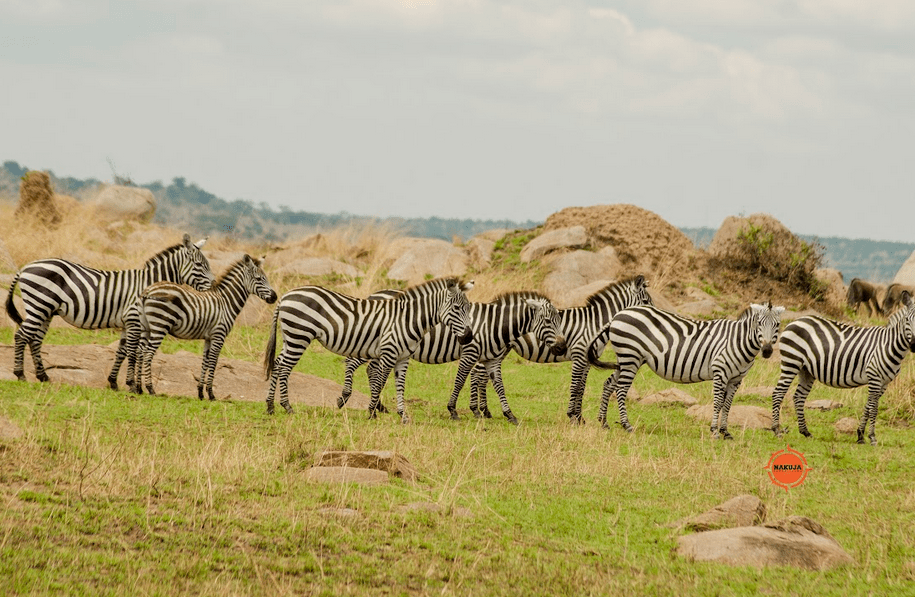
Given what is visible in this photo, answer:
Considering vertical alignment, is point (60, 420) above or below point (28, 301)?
below

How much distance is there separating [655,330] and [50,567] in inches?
354

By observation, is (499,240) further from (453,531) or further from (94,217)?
(453,531)

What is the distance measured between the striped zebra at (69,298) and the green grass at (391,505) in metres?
1.17

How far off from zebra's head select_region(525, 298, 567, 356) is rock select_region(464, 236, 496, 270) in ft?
44.9

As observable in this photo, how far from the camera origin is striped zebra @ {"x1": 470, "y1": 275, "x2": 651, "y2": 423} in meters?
13.2

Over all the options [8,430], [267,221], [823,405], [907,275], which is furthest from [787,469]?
[267,221]

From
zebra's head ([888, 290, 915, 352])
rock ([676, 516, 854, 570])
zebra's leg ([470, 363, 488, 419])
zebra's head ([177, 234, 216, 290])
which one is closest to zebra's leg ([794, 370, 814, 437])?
zebra's head ([888, 290, 915, 352])

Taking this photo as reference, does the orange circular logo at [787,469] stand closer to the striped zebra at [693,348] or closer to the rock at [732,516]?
the rock at [732,516]

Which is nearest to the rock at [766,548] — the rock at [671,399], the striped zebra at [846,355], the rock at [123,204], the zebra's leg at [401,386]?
the zebra's leg at [401,386]

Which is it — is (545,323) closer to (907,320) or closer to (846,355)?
(846,355)

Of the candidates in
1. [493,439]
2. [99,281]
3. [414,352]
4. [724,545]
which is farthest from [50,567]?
[99,281]

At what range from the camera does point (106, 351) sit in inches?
561

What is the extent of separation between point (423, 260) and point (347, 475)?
18.3m

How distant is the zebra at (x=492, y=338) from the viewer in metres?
13.1
